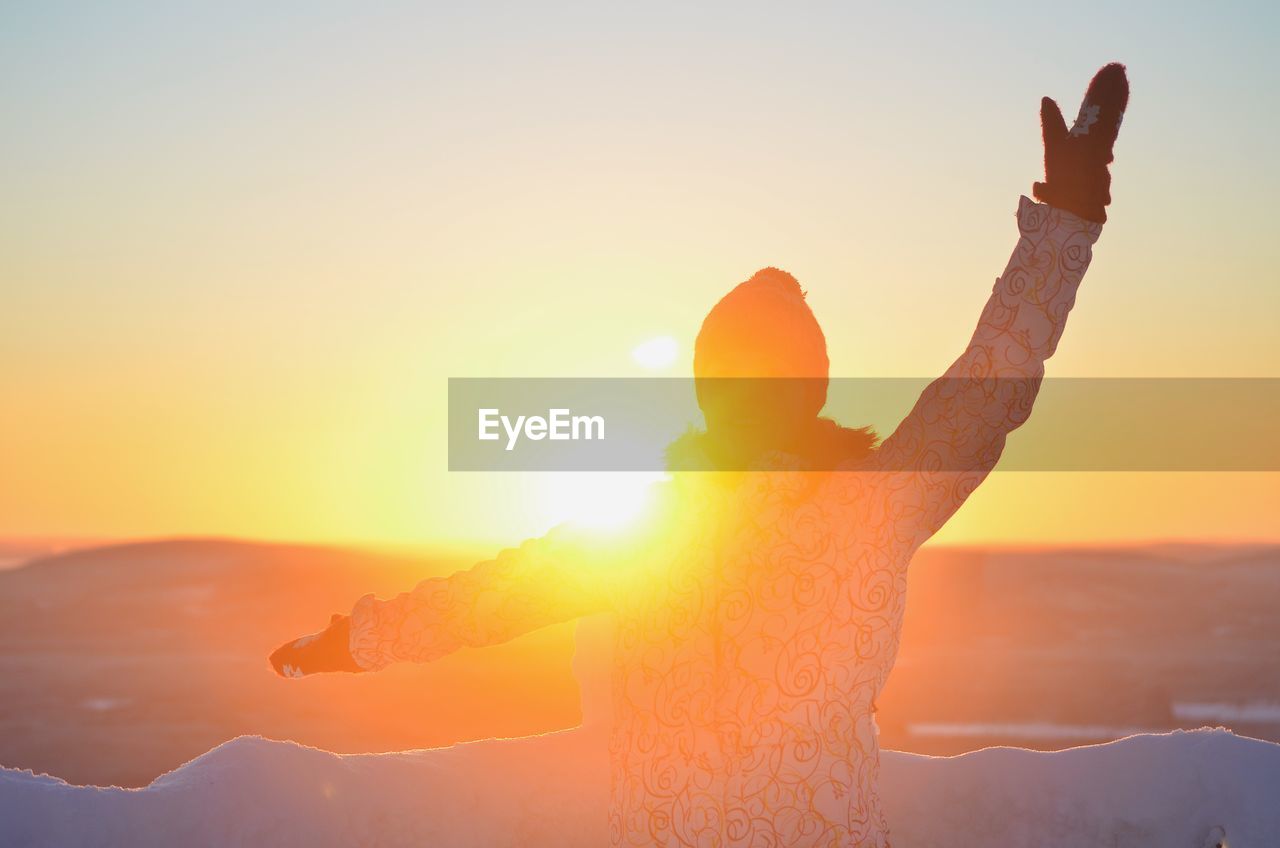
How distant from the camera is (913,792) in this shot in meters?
5.49

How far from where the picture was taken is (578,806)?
5438mm

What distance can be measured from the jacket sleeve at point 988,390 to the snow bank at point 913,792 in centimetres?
323

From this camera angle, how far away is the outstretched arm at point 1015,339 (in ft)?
8.33

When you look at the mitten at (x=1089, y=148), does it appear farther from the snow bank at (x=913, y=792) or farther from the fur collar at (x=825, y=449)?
the snow bank at (x=913, y=792)

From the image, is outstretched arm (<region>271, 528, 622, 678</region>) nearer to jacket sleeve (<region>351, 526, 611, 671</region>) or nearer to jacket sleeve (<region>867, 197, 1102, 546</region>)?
jacket sleeve (<region>351, 526, 611, 671</region>)

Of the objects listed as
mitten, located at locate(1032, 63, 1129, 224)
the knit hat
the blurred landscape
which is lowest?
the blurred landscape

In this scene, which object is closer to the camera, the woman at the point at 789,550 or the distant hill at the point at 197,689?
the woman at the point at 789,550

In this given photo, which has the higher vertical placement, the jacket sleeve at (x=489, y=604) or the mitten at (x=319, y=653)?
the jacket sleeve at (x=489, y=604)

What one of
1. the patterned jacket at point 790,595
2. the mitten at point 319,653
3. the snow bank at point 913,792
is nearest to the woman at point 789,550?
the patterned jacket at point 790,595

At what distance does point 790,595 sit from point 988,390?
591mm

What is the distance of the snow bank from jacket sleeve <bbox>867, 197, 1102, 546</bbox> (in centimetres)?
323

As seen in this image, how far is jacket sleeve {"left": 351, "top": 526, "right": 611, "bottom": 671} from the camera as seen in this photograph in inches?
107

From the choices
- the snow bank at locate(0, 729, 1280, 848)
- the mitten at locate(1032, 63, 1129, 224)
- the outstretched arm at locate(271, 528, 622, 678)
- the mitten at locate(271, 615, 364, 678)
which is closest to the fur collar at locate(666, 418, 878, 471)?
the outstretched arm at locate(271, 528, 622, 678)

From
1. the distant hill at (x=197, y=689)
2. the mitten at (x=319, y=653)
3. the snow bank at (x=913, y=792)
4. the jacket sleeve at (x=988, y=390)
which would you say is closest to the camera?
the jacket sleeve at (x=988, y=390)
